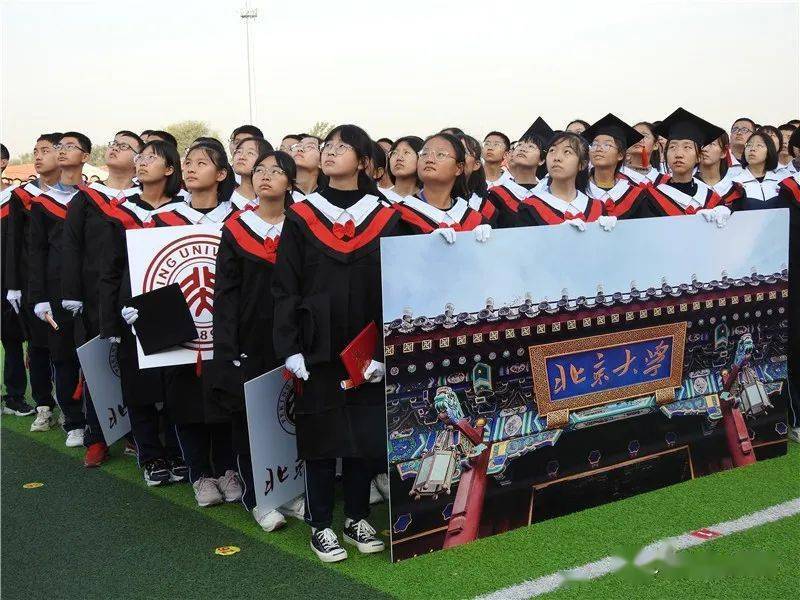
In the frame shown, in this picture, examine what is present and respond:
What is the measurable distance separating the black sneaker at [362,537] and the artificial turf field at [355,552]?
6cm

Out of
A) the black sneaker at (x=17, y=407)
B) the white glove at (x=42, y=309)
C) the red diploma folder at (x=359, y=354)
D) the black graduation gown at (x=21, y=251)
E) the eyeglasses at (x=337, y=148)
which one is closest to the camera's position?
the red diploma folder at (x=359, y=354)

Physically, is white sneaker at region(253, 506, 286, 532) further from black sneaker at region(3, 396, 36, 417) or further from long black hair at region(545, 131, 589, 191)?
black sneaker at region(3, 396, 36, 417)

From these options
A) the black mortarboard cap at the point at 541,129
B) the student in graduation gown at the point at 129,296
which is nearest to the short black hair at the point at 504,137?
the black mortarboard cap at the point at 541,129

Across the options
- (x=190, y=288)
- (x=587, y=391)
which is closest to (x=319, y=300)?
(x=190, y=288)

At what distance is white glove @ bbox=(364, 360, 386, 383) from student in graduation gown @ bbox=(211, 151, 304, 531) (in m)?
0.76

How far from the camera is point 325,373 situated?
172 inches

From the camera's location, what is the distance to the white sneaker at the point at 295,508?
4.93m

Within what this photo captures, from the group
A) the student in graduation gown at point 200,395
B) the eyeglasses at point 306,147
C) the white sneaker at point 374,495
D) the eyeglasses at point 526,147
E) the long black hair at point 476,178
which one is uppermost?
the eyeglasses at point 306,147

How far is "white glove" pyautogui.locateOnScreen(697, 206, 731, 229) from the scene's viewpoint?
521 cm

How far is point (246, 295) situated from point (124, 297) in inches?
35.5

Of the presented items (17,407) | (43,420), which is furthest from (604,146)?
(17,407)

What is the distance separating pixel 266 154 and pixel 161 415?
223 centimetres

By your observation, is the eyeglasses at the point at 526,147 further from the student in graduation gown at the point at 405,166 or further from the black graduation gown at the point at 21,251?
the black graduation gown at the point at 21,251

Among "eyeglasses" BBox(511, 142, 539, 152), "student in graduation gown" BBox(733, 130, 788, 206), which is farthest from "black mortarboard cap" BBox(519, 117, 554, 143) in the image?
"student in graduation gown" BBox(733, 130, 788, 206)
